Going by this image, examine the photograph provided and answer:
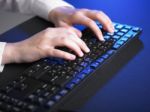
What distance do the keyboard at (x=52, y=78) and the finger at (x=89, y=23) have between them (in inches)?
0.5

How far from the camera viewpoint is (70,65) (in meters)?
0.65

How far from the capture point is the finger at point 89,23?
2.51 ft

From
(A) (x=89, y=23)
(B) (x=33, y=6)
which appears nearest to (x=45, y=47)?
(A) (x=89, y=23)

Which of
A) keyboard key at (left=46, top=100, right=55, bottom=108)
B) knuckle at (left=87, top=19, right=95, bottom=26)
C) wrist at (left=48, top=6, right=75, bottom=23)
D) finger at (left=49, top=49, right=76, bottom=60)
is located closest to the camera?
keyboard key at (left=46, top=100, right=55, bottom=108)

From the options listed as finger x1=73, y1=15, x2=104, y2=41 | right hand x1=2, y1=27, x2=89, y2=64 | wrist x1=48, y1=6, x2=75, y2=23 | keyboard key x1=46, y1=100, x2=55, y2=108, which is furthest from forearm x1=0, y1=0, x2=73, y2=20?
keyboard key x1=46, y1=100, x2=55, y2=108

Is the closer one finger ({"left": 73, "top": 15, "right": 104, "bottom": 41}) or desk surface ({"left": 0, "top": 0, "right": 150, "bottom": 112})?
desk surface ({"left": 0, "top": 0, "right": 150, "bottom": 112})

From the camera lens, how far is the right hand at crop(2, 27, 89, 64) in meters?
0.69

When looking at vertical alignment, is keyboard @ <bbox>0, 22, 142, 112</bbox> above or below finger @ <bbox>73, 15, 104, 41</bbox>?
below

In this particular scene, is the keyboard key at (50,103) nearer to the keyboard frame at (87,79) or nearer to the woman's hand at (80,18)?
the keyboard frame at (87,79)

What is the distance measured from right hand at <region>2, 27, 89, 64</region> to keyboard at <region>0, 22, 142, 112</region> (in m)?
0.02

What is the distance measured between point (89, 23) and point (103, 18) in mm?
42

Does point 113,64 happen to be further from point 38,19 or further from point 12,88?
point 38,19

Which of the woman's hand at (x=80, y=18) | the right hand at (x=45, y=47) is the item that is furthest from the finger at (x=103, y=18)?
the right hand at (x=45, y=47)

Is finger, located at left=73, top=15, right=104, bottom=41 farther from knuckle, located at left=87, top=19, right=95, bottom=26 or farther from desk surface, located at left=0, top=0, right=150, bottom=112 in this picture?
desk surface, located at left=0, top=0, right=150, bottom=112
